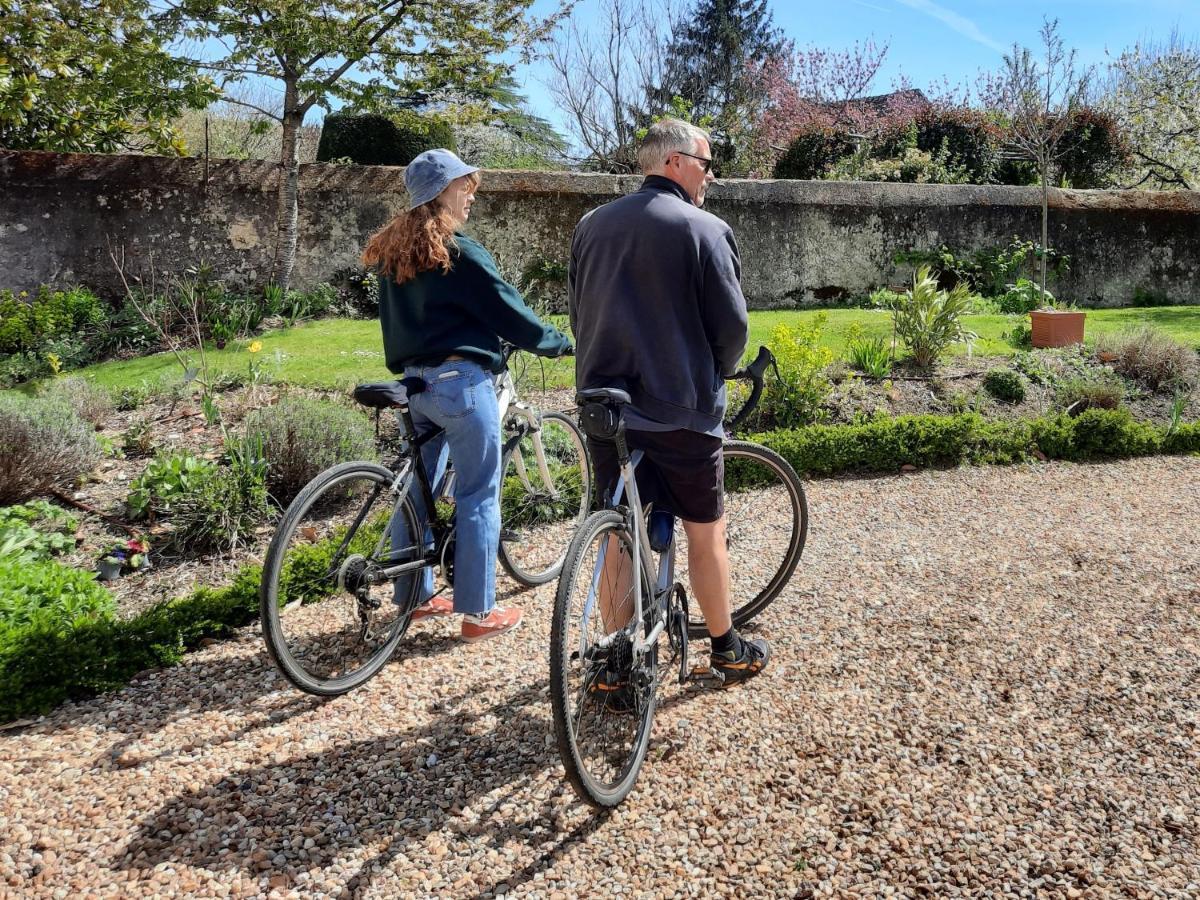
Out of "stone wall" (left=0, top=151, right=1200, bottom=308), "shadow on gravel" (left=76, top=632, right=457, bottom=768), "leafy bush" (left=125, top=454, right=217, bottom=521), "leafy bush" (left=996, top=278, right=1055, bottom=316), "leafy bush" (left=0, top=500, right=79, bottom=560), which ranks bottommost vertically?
"shadow on gravel" (left=76, top=632, right=457, bottom=768)

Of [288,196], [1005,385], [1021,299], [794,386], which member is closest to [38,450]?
[794,386]

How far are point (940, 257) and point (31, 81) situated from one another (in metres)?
10.6

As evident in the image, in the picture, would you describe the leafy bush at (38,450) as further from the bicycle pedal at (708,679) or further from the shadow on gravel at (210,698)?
the bicycle pedal at (708,679)

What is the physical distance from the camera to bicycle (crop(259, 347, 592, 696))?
3236 millimetres

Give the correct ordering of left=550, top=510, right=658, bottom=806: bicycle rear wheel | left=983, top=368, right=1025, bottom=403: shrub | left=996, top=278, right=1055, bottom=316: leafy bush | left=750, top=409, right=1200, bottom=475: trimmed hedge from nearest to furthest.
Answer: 1. left=550, top=510, right=658, bottom=806: bicycle rear wheel
2. left=750, top=409, right=1200, bottom=475: trimmed hedge
3. left=983, top=368, right=1025, bottom=403: shrub
4. left=996, top=278, right=1055, bottom=316: leafy bush

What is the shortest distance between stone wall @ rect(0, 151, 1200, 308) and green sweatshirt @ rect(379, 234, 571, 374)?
609cm

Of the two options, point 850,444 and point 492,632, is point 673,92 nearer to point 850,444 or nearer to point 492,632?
point 850,444

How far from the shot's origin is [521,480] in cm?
464

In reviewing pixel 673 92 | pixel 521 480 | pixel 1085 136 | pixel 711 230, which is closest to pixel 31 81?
pixel 521 480

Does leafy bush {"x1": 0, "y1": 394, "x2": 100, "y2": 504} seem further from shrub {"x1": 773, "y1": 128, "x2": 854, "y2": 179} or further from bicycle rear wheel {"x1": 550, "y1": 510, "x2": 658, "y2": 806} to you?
shrub {"x1": 773, "y1": 128, "x2": 854, "y2": 179}

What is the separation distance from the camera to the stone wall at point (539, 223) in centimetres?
884

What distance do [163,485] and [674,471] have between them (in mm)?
3174

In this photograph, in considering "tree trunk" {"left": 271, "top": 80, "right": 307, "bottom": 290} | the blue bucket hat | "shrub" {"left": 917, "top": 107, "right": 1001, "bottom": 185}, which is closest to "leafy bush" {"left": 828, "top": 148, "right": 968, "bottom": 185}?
"shrub" {"left": 917, "top": 107, "right": 1001, "bottom": 185}

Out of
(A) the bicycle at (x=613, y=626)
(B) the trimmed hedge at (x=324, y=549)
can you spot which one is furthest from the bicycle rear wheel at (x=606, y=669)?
(B) the trimmed hedge at (x=324, y=549)
